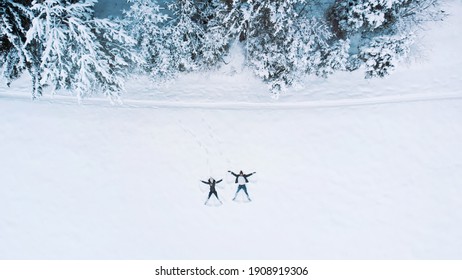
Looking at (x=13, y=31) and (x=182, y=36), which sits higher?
(x=182, y=36)

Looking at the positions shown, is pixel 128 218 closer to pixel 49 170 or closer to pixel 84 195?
pixel 84 195

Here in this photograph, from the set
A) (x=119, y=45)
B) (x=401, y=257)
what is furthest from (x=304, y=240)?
(x=119, y=45)

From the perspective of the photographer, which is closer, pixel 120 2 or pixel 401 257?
pixel 401 257

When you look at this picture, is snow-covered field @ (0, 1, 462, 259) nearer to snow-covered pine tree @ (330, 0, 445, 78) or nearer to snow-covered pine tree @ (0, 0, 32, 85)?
snow-covered pine tree @ (330, 0, 445, 78)

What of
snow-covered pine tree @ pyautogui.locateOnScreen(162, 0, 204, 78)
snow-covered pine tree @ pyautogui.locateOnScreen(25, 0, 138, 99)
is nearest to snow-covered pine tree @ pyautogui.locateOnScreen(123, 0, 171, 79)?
snow-covered pine tree @ pyautogui.locateOnScreen(162, 0, 204, 78)

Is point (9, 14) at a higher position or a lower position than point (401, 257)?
higher

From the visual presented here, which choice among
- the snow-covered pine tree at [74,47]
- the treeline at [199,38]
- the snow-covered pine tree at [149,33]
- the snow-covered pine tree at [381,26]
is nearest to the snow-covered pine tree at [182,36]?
the treeline at [199,38]

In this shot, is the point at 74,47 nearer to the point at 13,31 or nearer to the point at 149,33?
the point at 13,31

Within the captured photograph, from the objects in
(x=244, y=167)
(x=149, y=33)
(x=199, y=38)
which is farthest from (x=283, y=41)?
(x=244, y=167)
